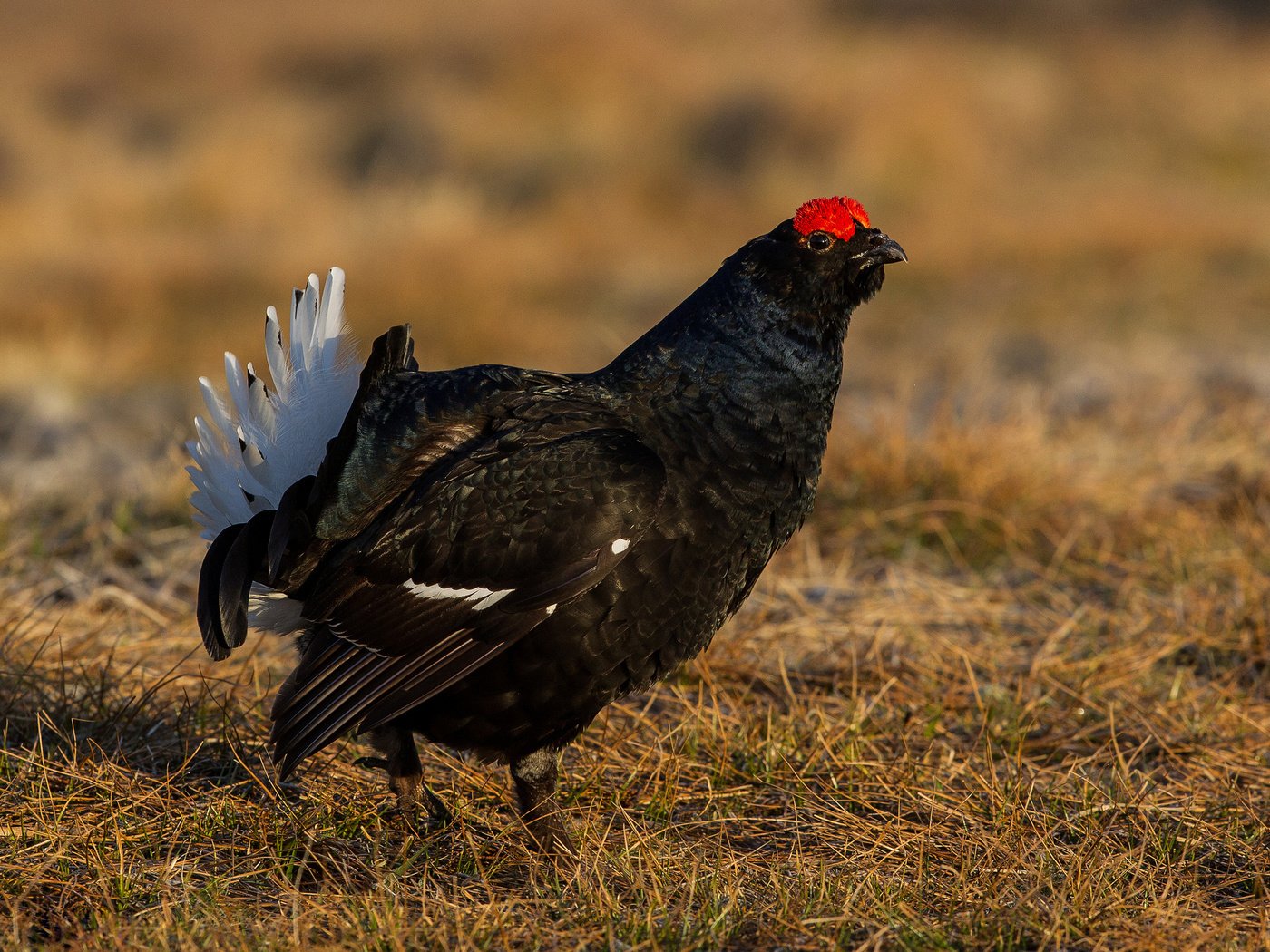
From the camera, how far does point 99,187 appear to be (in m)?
14.6

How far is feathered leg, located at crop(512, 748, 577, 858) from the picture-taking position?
3.35m

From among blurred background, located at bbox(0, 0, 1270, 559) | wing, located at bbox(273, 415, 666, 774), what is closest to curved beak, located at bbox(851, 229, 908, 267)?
wing, located at bbox(273, 415, 666, 774)

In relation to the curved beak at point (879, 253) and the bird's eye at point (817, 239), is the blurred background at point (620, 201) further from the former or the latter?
the bird's eye at point (817, 239)

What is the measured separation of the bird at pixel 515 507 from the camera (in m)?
3.17

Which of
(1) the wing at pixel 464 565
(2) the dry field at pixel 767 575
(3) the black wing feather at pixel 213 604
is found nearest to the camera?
(2) the dry field at pixel 767 575

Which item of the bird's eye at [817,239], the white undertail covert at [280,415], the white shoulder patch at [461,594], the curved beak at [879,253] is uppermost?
the bird's eye at [817,239]

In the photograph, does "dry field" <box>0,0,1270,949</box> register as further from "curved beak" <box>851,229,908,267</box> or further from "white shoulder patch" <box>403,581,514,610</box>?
"curved beak" <box>851,229,908,267</box>

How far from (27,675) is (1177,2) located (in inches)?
1100

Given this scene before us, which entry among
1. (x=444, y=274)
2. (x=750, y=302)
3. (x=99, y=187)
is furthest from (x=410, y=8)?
(x=750, y=302)

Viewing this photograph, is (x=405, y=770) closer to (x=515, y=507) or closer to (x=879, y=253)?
(x=515, y=507)

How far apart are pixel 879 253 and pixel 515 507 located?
115cm

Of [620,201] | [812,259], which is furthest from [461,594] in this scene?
[620,201]

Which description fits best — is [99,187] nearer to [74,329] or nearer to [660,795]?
[74,329]

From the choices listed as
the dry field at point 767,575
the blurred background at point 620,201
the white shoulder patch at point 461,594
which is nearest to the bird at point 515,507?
the white shoulder patch at point 461,594
